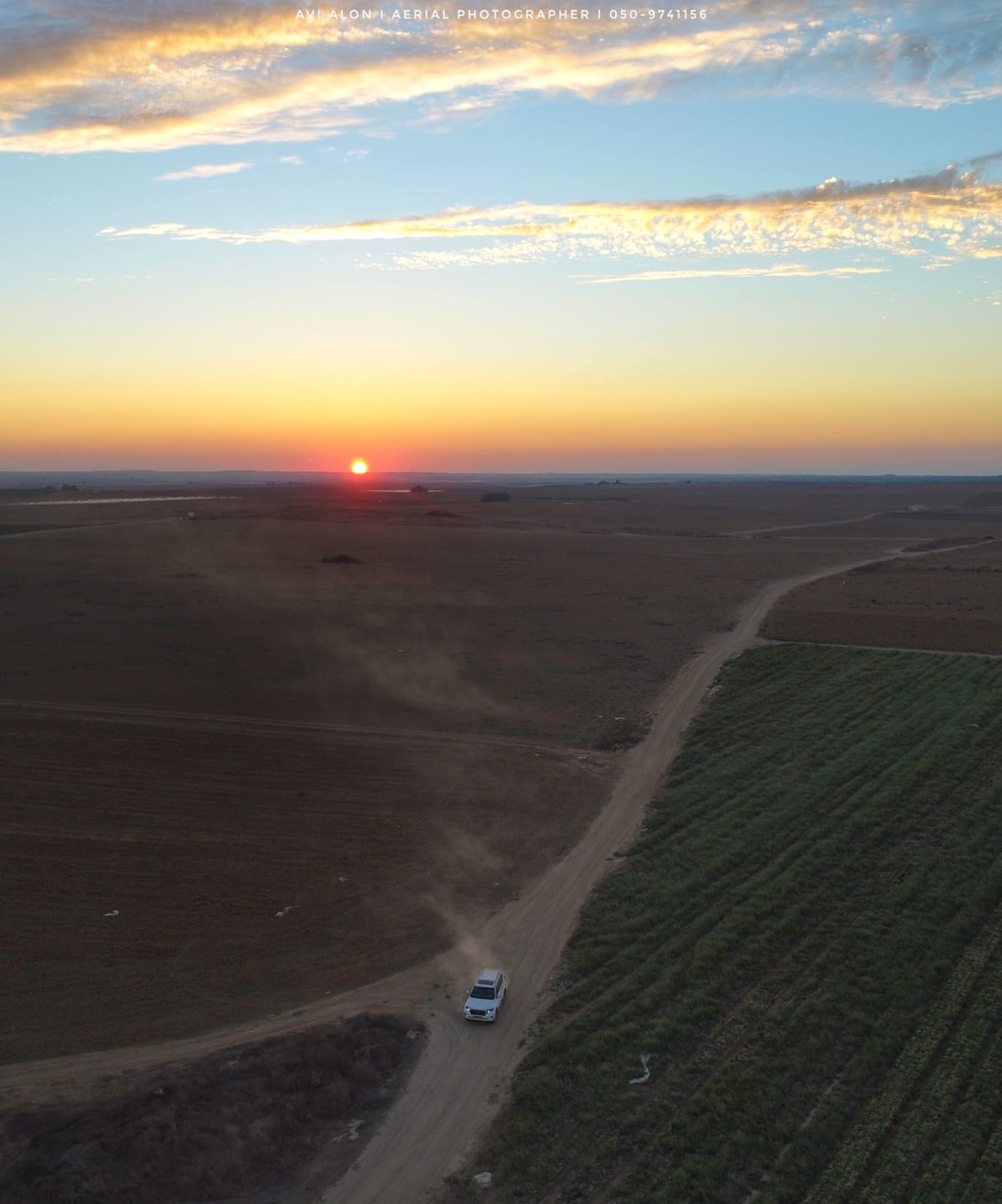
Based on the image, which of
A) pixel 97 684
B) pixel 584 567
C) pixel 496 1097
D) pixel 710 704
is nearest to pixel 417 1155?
pixel 496 1097

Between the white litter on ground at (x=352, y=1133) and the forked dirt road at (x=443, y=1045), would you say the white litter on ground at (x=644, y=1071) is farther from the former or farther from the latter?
the white litter on ground at (x=352, y=1133)

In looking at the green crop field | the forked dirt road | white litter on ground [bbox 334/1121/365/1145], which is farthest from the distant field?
white litter on ground [bbox 334/1121/365/1145]

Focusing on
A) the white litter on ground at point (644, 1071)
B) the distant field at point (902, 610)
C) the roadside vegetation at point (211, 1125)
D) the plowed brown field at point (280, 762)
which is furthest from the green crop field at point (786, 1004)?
the distant field at point (902, 610)

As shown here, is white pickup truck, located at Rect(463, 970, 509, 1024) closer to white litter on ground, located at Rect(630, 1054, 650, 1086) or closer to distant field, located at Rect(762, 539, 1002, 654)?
white litter on ground, located at Rect(630, 1054, 650, 1086)

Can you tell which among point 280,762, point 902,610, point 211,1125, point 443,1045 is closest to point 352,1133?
point 211,1125

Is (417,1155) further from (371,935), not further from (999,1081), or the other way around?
(999,1081)

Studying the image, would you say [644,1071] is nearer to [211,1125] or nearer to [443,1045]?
[443,1045]
